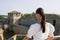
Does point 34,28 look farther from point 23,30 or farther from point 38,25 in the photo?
point 23,30

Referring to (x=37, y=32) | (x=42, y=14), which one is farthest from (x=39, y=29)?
(x=42, y=14)

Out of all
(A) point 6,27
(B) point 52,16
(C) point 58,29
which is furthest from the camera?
(A) point 6,27

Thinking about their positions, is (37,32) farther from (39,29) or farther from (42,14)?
(42,14)

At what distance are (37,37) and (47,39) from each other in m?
0.20

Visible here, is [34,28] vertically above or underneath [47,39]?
above

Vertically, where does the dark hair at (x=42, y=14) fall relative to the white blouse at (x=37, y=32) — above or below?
above

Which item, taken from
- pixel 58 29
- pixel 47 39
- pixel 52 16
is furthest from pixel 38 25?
pixel 52 16

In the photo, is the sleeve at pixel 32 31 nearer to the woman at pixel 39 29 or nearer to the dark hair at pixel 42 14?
the woman at pixel 39 29

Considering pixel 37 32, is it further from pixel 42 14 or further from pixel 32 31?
pixel 42 14

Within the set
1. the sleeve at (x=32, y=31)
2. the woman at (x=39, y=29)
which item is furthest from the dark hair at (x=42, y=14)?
the sleeve at (x=32, y=31)

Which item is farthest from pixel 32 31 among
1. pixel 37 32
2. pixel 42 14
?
pixel 42 14

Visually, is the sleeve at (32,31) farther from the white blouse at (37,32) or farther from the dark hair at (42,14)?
the dark hair at (42,14)

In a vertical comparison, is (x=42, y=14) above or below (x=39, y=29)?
above

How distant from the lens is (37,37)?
8.27ft
